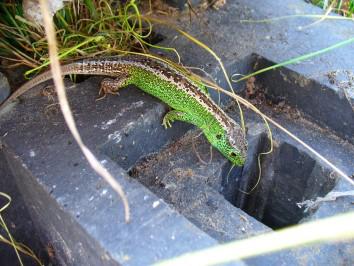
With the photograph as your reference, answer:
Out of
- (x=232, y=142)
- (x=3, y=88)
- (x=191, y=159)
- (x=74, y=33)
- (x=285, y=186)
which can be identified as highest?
(x=74, y=33)

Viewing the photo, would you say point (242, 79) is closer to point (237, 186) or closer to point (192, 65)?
point (192, 65)

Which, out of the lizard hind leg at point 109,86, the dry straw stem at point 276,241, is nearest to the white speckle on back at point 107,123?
the lizard hind leg at point 109,86

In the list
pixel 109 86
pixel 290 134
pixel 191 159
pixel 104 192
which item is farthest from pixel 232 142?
pixel 104 192

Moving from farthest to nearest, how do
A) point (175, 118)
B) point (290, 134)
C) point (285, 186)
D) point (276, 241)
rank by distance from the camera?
point (285, 186)
point (175, 118)
point (290, 134)
point (276, 241)

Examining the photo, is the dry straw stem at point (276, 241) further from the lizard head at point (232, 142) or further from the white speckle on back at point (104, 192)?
the lizard head at point (232, 142)

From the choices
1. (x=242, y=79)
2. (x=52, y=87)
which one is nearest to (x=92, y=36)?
(x=52, y=87)

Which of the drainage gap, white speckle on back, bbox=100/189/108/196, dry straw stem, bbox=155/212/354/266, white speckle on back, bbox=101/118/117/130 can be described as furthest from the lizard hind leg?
dry straw stem, bbox=155/212/354/266

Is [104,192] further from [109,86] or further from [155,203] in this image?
[109,86]
